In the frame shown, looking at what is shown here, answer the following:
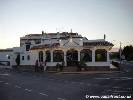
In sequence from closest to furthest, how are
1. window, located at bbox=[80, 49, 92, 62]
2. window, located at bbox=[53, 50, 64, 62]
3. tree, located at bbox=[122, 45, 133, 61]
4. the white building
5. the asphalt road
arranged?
the asphalt road, the white building, window, located at bbox=[80, 49, 92, 62], window, located at bbox=[53, 50, 64, 62], tree, located at bbox=[122, 45, 133, 61]

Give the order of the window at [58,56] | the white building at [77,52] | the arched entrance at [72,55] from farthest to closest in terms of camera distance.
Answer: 1. the window at [58,56]
2. the arched entrance at [72,55]
3. the white building at [77,52]

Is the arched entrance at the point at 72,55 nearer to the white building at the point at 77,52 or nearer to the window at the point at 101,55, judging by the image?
the white building at the point at 77,52

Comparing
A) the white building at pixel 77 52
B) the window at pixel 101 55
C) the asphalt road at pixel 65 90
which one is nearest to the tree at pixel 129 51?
the white building at pixel 77 52

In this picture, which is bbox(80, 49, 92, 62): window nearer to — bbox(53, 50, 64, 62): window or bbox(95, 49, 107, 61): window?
bbox(95, 49, 107, 61): window

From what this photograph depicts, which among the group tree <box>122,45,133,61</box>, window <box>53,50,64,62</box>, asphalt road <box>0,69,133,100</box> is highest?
tree <box>122,45,133,61</box>

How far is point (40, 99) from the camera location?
14680 mm

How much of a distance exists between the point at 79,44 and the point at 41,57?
27.4ft

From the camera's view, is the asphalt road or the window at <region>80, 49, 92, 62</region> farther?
the window at <region>80, 49, 92, 62</region>

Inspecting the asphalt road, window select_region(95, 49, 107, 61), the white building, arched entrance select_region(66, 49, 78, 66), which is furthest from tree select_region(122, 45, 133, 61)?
the asphalt road

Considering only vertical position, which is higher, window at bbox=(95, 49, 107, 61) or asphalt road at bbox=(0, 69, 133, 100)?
window at bbox=(95, 49, 107, 61)

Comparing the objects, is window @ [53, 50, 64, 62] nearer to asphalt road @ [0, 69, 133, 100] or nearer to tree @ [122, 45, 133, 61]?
asphalt road @ [0, 69, 133, 100]

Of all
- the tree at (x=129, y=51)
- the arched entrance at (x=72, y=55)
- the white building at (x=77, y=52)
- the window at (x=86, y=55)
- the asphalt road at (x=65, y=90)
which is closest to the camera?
the asphalt road at (x=65, y=90)

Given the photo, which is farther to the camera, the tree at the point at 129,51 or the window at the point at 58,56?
the tree at the point at 129,51

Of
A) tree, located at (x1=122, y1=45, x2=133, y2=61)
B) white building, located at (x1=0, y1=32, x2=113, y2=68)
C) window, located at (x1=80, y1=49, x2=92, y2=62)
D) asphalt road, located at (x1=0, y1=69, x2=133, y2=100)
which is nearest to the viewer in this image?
asphalt road, located at (x1=0, y1=69, x2=133, y2=100)
